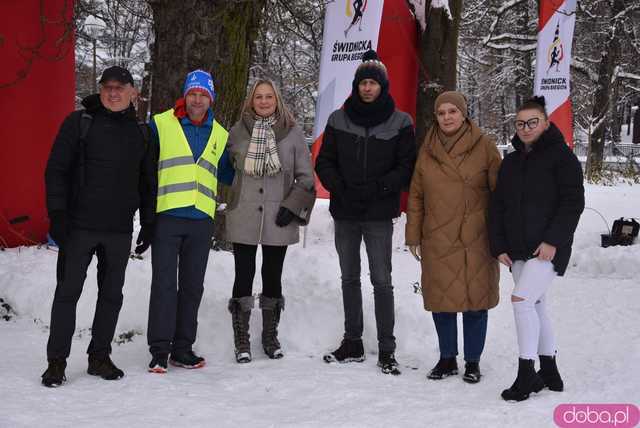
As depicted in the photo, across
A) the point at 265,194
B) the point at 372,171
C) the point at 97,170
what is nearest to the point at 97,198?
the point at 97,170

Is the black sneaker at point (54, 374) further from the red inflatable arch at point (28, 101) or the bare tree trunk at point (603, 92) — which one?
the bare tree trunk at point (603, 92)

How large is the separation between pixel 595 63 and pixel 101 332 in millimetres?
23938

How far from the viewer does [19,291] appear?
5.77m

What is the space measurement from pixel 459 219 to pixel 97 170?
2.20 metres

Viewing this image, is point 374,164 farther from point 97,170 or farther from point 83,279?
point 83,279

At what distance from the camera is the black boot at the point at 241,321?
188 inches

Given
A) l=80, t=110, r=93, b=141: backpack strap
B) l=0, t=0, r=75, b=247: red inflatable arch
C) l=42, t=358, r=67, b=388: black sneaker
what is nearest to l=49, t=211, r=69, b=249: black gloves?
l=80, t=110, r=93, b=141: backpack strap

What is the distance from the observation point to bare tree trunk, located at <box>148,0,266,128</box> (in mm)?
5863

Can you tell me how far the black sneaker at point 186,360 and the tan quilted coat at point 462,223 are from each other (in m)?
1.59

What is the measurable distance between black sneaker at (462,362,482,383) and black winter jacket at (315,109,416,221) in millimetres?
1070

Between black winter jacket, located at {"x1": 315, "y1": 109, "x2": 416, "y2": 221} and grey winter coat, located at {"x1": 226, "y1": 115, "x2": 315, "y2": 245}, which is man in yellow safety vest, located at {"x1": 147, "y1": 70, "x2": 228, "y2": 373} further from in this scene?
black winter jacket, located at {"x1": 315, "y1": 109, "x2": 416, "y2": 221}

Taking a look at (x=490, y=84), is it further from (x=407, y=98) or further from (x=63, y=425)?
(x=63, y=425)

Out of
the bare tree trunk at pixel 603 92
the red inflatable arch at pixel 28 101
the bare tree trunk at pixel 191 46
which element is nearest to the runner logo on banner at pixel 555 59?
the bare tree trunk at pixel 191 46

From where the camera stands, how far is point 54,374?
4.08m
